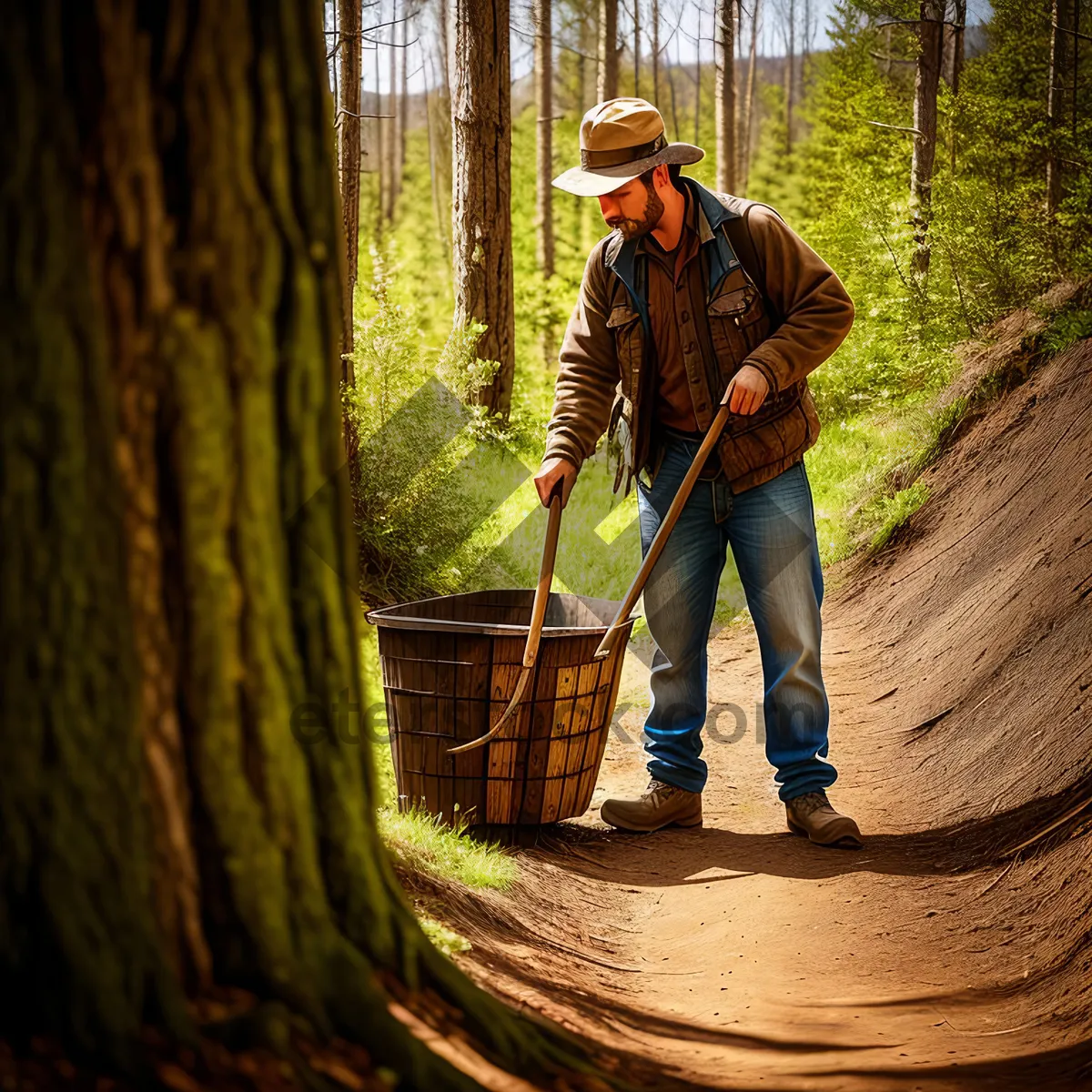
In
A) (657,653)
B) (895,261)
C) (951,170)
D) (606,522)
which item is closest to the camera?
(657,653)

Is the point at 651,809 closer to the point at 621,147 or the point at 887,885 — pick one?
the point at 887,885

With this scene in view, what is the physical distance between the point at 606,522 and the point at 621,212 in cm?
598

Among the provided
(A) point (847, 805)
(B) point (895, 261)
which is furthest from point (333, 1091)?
(B) point (895, 261)

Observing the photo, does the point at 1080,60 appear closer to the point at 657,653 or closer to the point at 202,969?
the point at 657,653

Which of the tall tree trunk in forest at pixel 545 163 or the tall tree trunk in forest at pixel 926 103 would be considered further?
the tall tree trunk in forest at pixel 545 163

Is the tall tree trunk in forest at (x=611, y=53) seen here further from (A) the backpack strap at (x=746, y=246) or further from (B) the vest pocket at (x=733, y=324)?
(B) the vest pocket at (x=733, y=324)

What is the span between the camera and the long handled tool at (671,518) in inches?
150

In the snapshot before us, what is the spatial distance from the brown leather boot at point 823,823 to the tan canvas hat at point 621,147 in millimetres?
2278

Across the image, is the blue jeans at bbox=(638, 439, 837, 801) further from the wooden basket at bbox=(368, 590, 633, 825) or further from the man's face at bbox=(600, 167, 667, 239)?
→ the man's face at bbox=(600, 167, 667, 239)

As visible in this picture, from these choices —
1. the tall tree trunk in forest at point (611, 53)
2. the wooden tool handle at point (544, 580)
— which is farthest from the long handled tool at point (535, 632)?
the tall tree trunk in forest at point (611, 53)

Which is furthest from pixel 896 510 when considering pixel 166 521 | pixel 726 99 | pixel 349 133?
pixel 726 99

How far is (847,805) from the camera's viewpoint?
4.77 meters

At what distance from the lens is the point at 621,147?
3.91 m

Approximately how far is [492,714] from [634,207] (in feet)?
5.84
